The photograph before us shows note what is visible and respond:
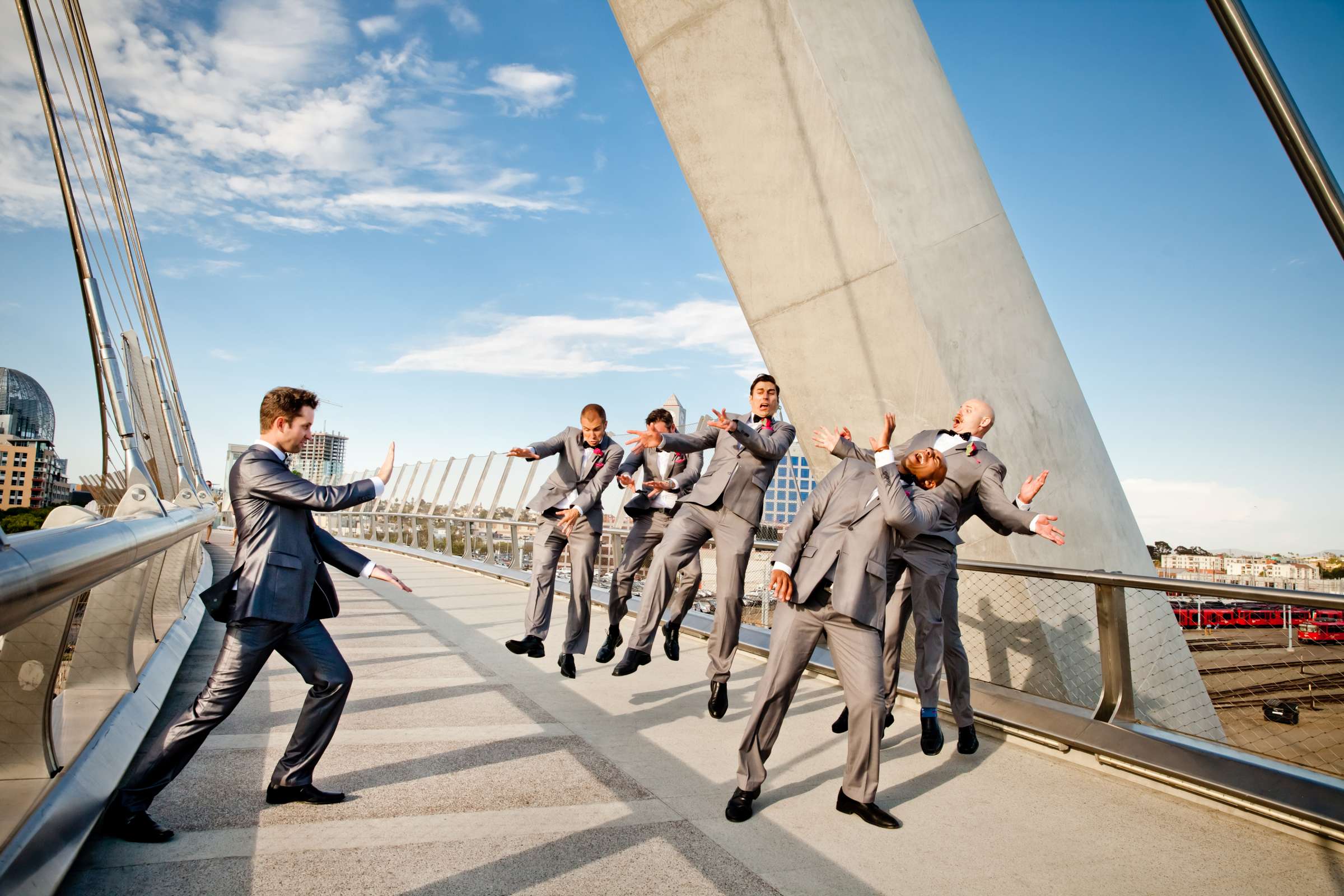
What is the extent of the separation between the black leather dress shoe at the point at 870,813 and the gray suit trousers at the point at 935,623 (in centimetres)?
116

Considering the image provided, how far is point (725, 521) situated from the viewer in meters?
5.47

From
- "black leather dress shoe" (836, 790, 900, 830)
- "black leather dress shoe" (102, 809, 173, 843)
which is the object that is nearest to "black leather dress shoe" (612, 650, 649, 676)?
"black leather dress shoe" (836, 790, 900, 830)

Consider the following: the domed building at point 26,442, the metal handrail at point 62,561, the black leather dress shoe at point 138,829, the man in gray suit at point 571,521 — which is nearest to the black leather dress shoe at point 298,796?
the black leather dress shoe at point 138,829

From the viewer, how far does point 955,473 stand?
4625 mm

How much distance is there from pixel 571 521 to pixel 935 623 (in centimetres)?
245

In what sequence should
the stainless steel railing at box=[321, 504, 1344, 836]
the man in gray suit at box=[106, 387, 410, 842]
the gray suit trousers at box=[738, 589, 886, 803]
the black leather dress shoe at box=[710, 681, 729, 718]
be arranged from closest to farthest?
the man in gray suit at box=[106, 387, 410, 842] → the gray suit trousers at box=[738, 589, 886, 803] → the stainless steel railing at box=[321, 504, 1344, 836] → the black leather dress shoe at box=[710, 681, 729, 718]

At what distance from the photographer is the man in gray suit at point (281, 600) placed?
3.05 meters

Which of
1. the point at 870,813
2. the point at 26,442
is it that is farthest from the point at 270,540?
the point at 870,813

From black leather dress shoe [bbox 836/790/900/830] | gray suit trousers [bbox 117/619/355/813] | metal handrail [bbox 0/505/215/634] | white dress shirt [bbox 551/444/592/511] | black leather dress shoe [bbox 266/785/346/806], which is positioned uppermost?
white dress shirt [bbox 551/444/592/511]

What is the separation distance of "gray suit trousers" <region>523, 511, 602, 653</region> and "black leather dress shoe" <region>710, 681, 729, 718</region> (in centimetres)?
115

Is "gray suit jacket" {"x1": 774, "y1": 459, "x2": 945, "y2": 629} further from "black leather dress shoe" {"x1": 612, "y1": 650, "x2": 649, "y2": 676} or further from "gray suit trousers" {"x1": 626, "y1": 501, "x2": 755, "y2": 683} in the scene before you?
"black leather dress shoe" {"x1": 612, "y1": 650, "x2": 649, "y2": 676}

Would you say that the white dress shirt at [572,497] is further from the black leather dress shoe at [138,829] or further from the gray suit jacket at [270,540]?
the black leather dress shoe at [138,829]

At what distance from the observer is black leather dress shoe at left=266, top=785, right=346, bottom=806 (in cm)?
325

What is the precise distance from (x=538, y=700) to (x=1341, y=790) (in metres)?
3.98
